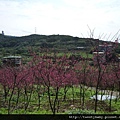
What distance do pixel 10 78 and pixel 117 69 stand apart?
6.82 m

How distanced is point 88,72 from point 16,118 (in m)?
11.4

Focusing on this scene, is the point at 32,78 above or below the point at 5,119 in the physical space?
above

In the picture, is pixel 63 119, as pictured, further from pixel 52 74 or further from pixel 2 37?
pixel 2 37

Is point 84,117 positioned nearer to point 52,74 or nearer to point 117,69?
point 52,74

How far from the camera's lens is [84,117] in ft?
23.0

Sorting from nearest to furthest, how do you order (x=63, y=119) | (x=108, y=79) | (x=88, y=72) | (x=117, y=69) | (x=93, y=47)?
1. (x=63, y=119)
2. (x=93, y=47)
3. (x=117, y=69)
4. (x=108, y=79)
5. (x=88, y=72)

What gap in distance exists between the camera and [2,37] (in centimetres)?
9375

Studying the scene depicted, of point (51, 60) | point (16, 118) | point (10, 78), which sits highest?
point (51, 60)

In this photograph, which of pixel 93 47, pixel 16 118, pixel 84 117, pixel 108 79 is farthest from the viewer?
pixel 108 79

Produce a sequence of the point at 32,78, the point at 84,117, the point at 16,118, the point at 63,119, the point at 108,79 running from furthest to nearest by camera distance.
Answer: the point at 108,79 → the point at 32,78 → the point at 16,118 → the point at 63,119 → the point at 84,117

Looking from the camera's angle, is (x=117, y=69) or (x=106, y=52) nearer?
(x=106, y=52)

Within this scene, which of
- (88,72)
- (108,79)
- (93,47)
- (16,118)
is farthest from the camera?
(88,72)

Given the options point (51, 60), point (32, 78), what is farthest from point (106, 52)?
point (32, 78)

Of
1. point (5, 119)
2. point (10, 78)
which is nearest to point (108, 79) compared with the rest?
point (10, 78)
